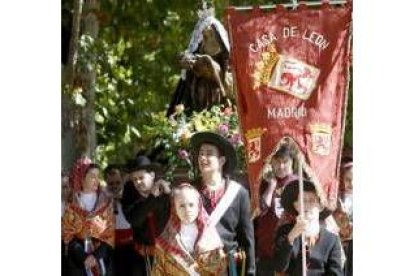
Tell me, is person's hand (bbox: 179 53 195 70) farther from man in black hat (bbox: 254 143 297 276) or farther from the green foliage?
man in black hat (bbox: 254 143 297 276)

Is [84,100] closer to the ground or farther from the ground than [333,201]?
farther from the ground

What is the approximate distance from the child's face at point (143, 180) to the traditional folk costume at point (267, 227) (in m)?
0.57

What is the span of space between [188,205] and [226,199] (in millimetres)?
196

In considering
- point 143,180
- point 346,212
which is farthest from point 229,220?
point 346,212

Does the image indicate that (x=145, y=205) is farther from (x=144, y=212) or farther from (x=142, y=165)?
(x=142, y=165)

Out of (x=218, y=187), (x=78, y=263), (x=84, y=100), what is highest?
(x=84, y=100)

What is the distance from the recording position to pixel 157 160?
253 inches

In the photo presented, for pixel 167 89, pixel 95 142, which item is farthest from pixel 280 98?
pixel 95 142

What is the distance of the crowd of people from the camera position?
638cm

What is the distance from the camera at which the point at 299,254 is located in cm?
639

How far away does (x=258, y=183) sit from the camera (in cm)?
639

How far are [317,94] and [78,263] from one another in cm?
151

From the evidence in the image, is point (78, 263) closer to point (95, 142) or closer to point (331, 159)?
point (95, 142)

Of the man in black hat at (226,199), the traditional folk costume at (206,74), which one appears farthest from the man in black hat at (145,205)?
the traditional folk costume at (206,74)
